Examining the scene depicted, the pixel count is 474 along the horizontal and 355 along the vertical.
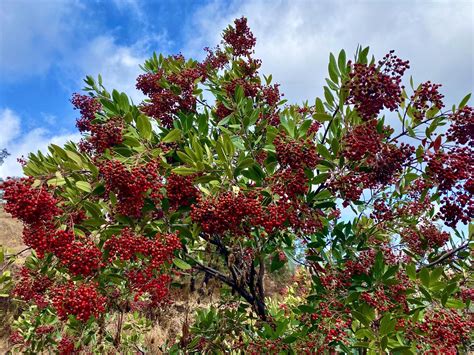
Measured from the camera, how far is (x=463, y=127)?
2.87 m

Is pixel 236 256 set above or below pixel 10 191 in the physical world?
above

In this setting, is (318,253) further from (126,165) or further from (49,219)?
(49,219)

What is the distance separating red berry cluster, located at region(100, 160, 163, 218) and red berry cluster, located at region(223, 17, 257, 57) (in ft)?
11.7

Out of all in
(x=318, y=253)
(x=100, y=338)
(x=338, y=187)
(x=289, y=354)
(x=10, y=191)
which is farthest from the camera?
(x=100, y=338)

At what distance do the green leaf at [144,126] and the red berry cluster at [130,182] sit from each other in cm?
38

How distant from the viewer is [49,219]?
2615mm

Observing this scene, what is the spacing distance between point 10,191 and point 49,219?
0.34 metres

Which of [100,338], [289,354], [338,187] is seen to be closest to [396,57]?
[338,187]

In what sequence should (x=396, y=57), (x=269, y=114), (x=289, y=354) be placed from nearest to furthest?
(x=396, y=57) → (x=289, y=354) → (x=269, y=114)

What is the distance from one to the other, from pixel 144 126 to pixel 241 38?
3.31 m

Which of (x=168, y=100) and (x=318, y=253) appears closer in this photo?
(x=318, y=253)

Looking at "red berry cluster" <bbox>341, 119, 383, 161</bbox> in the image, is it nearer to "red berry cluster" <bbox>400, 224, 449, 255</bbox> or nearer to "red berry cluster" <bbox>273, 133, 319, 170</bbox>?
"red berry cluster" <bbox>273, 133, 319, 170</bbox>

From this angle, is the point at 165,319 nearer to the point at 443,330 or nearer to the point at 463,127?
the point at 443,330

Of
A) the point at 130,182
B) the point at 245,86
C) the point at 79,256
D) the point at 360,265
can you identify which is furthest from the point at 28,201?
the point at 245,86
